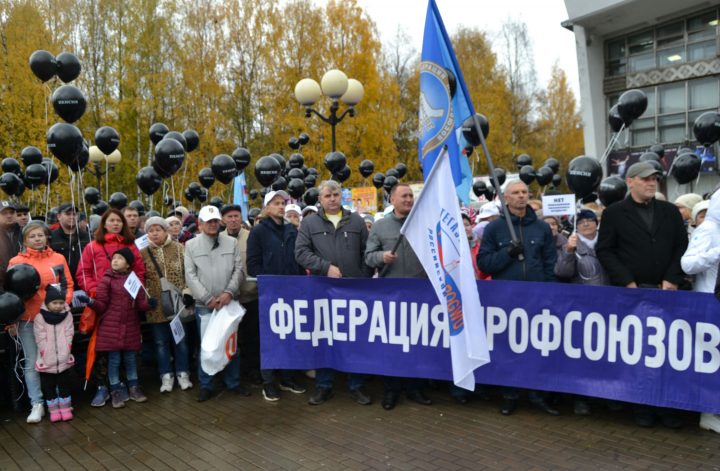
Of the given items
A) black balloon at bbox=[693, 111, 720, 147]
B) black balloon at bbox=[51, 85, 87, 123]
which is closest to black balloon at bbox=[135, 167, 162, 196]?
black balloon at bbox=[51, 85, 87, 123]

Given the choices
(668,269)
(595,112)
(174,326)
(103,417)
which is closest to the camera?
(668,269)

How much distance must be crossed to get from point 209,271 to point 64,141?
225cm

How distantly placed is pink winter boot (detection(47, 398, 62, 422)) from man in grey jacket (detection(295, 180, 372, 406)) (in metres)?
2.50

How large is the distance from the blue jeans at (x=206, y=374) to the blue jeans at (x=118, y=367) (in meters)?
0.71

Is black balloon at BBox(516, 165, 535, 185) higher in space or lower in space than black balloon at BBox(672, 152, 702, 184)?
higher

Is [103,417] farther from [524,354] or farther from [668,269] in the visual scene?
[668,269]

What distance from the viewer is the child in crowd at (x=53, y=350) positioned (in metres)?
5.73

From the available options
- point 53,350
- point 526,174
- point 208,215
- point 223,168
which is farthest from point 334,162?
point 53,350

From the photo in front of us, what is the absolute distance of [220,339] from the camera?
241 inches

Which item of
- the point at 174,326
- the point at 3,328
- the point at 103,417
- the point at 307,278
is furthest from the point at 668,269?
the point at 3,328

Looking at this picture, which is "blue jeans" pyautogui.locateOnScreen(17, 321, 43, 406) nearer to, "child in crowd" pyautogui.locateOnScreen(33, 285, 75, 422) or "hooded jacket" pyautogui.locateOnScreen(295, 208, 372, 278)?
"child in crowd" pyautogui.locateOnScreen(33, 285, 75, 422)

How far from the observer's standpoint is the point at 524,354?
546 cm

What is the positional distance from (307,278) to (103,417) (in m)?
2.47

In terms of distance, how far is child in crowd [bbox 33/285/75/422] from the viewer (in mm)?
5734
